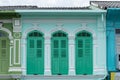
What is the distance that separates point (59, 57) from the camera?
1847cm

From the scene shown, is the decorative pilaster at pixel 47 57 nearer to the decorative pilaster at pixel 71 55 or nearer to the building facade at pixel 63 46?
the building facade at pixel 63 46

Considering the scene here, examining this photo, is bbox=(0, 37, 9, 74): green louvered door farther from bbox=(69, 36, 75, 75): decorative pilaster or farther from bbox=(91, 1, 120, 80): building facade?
bbox=(91, 1, 120, 80): building facade

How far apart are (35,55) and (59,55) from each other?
101cm

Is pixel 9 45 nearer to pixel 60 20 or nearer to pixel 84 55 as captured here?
pixel 60 20

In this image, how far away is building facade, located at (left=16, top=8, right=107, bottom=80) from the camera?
18375 millimetres

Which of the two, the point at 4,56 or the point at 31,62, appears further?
the point at 4,56

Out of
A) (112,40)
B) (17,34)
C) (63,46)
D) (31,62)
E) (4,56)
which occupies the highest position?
(17,34)

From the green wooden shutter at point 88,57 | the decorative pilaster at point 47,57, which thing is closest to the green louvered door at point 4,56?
the decorative pilaster at point 47,57

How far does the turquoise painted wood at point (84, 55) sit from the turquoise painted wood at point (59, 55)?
0.51 m

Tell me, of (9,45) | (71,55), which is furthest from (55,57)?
(9,45)

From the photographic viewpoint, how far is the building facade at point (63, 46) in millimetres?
18375

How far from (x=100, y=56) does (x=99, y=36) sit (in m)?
0.85

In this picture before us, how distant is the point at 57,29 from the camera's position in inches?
730

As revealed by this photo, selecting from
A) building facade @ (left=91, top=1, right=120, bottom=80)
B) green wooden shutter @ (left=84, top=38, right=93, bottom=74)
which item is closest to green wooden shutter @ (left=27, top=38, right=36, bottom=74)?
green wooden shutter @ (left=84, top=38, right=93, bottom=74)
